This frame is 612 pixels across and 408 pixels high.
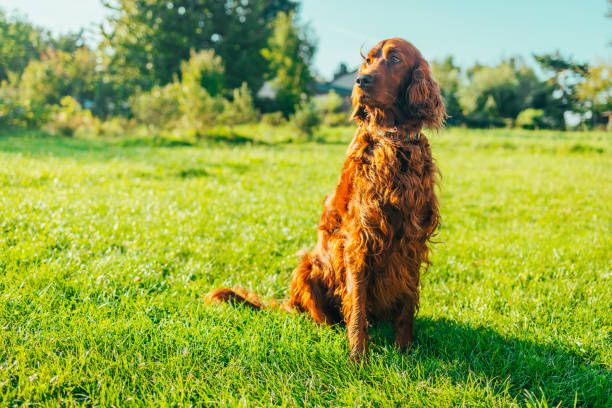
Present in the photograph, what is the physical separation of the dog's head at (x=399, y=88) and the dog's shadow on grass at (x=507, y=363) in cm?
135

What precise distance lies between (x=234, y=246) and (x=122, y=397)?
222 cm

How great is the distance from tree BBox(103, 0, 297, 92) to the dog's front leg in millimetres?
23610

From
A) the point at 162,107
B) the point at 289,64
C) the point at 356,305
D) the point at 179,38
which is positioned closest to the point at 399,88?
the point at 356,305

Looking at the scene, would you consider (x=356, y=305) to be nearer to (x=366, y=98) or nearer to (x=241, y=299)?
(x=241, y=299)

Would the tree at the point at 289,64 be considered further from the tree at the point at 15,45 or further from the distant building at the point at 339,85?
the tree at the point at 15,45

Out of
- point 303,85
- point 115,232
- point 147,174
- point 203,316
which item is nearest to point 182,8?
point 303,85

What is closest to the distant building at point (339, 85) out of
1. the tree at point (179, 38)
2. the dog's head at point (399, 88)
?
the tree at point (179, 38)

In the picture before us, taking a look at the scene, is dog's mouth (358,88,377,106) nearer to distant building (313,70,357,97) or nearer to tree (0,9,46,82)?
tree (0,9,46,82)

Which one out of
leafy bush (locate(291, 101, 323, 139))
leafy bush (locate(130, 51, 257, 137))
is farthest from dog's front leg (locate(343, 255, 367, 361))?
leafy bush (locate(291, 101, 323, 139))

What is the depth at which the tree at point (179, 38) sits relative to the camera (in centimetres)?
2291

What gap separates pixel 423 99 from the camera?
220 centimetres

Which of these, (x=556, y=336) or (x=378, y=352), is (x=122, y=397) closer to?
(x=378, y=352)

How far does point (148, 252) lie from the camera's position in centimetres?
348

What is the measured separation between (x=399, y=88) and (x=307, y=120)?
14.4 metres
